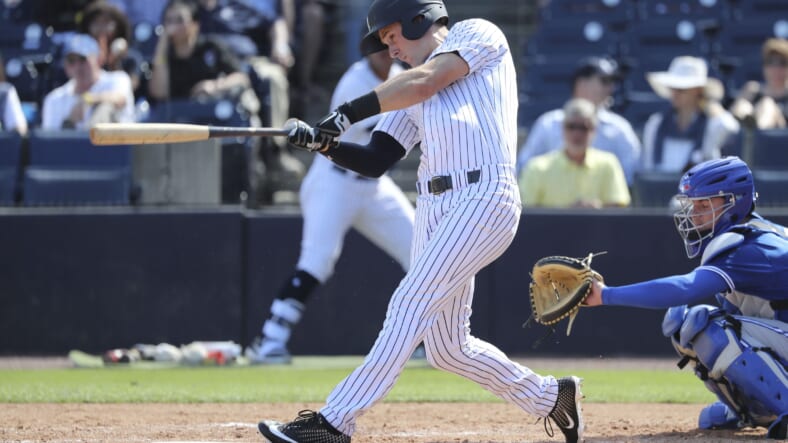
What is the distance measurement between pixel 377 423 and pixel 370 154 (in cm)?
145

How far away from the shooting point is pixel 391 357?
14.7 feet

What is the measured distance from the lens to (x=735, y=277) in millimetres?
4812

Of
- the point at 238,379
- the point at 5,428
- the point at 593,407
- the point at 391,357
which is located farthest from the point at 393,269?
the point at 391,357

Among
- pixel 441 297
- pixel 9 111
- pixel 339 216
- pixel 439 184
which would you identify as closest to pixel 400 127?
pixel 439 184

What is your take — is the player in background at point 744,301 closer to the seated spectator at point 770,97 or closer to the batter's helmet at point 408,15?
the batter's helmet at point 408,15

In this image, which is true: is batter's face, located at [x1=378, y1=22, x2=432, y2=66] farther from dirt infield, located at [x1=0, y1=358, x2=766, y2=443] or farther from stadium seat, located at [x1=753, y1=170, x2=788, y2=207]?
stadium seat, located at [x1=753, y1=170, x2=788, y2=207]

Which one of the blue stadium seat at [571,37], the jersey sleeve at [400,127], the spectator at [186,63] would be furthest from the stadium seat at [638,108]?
the jersey sleeve at [400,127]

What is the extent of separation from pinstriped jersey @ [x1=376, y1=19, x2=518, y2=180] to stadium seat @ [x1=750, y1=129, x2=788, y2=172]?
16.0 ft

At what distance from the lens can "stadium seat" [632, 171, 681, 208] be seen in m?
9.02

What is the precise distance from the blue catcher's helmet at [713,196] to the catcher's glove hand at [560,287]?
1.85 ft

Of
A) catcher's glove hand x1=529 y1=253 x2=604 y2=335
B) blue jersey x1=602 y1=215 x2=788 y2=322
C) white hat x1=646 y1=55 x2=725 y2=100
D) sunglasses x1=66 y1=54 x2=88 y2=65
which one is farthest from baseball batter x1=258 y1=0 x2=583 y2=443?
sunglasses x1=66 y1=54 x2=88 y2=65

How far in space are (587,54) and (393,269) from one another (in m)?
3.96

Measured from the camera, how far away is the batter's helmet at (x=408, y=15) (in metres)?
4.82

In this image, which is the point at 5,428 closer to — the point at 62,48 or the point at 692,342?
the point at 692,342
